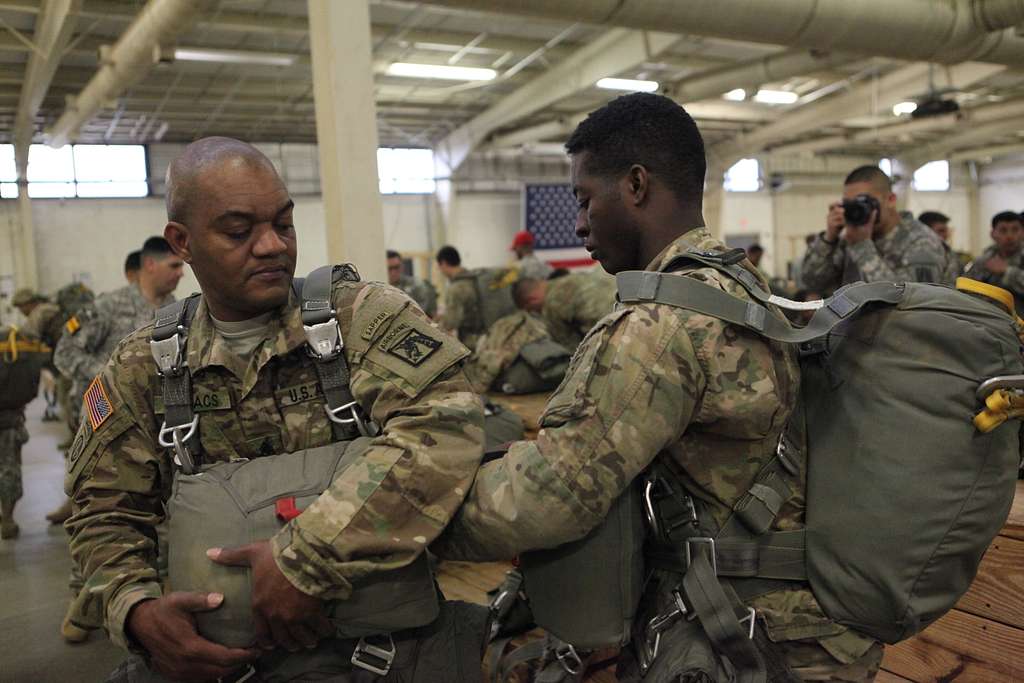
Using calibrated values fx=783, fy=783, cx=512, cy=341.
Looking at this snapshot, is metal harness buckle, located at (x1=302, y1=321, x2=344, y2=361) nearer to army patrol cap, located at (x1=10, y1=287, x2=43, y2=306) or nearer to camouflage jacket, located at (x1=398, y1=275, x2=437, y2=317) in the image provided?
camouflage jacket, located at (x1=398, y1=275, x2=437, y2=317)

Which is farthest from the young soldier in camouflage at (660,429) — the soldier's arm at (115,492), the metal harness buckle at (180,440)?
the soldier's arm at (115,492)

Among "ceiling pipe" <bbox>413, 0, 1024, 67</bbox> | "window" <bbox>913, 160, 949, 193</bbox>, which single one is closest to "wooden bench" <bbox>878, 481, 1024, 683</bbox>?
"ceiling pipe" <bbox>413, 0, 1024, 67</bbox>

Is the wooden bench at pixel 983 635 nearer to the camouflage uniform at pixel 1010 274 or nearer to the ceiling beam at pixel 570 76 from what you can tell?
the camouflage uniform at pixel 1010 274

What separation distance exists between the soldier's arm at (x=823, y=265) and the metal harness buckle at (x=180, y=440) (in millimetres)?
3458

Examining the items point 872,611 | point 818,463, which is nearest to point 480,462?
point 818,463

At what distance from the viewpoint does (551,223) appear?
1739 cm

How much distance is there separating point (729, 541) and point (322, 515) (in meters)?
0.68

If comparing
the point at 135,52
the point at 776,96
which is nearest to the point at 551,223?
the point at 776,96

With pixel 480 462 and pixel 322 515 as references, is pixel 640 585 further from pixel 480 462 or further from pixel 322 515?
pixel 322 515

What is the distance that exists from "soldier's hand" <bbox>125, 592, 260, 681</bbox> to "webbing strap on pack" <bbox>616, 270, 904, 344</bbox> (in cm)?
87

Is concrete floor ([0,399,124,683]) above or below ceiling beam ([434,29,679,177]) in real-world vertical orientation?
below

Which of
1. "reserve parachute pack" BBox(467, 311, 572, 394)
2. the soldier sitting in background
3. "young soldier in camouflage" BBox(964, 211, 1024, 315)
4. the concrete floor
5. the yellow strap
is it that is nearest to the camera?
the yellow strap

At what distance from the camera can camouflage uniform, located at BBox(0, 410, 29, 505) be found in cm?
511

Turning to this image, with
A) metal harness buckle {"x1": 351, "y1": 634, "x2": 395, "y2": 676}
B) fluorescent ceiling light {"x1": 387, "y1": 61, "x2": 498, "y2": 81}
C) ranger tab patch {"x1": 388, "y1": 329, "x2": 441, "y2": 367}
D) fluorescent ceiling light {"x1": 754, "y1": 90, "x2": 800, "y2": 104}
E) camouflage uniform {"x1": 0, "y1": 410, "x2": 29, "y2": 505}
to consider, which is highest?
fluorescent ceiling light {"x1": 387, "y1": 61, "x2": 498, "y2": 81}
